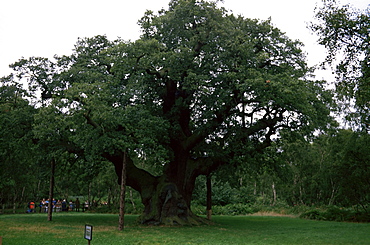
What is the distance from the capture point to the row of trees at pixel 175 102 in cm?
1889

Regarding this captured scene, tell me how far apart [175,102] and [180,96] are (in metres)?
0.75

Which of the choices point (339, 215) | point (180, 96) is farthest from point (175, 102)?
point (339, 215)

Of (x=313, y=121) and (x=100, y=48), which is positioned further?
(x=100, y=48)

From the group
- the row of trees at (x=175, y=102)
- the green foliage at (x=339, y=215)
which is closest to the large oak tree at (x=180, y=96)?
the row of trees at (x=175, y=102)

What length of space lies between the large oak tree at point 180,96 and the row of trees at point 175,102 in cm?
7

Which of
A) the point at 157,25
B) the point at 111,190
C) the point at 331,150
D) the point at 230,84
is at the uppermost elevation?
the point at 157,25

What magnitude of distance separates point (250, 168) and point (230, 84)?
1011cm

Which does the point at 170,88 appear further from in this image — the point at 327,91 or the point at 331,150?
the point at 331,150

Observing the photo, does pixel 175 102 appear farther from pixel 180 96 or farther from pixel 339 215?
pixel 339 215

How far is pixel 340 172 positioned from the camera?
29.3 m

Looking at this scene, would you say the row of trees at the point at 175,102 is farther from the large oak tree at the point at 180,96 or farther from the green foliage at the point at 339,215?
the green foliage at the point at 339,215

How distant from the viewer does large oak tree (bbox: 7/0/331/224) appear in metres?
18.8

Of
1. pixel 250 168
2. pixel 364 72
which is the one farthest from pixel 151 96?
pixel 364 72

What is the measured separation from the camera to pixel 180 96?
23.6 meters
